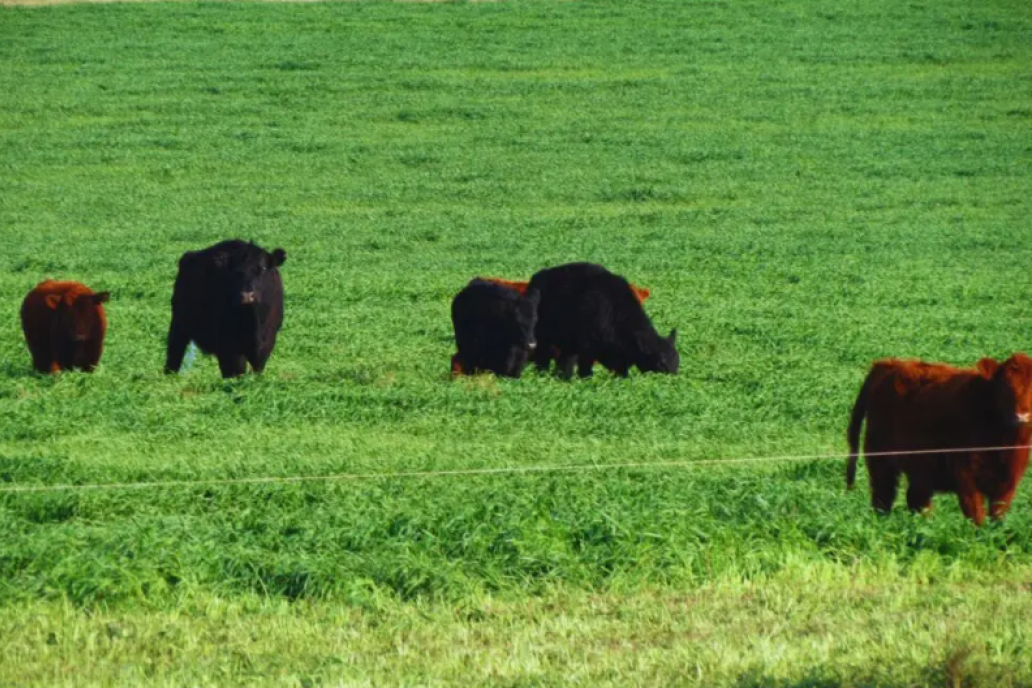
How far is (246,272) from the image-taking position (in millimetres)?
15594

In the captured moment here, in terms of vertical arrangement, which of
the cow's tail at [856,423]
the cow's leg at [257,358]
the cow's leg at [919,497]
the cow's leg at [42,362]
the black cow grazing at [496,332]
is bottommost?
the cow's leg at [42,362]

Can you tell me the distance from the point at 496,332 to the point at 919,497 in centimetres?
703

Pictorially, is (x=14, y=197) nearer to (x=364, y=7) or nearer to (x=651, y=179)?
(x=651, y=179)

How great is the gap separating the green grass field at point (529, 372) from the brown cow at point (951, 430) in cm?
22

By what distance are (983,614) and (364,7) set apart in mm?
42465

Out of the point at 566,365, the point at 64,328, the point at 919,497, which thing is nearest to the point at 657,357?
the point at 566,365

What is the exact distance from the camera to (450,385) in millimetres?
14312

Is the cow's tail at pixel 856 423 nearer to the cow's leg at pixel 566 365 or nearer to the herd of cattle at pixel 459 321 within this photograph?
the herd of cattle at pixel 459 321

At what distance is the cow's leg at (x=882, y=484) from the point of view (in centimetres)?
924

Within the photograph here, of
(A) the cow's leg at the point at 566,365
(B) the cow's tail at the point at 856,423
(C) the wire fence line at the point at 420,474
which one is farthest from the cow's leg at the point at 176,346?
(B) the cow's tail at the point at 856,423

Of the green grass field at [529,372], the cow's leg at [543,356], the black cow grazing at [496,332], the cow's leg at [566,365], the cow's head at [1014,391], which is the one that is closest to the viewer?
the green grass field at [529,372]

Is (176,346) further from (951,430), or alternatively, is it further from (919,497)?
(951,430)

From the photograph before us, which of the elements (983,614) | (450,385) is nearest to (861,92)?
(450,385)

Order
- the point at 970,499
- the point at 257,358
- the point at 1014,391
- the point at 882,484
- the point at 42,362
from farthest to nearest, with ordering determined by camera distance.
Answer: the point at 42,362 → the point at 257,358 → the point at 882,484 → the point at 970,499 → the point at 1014,391
